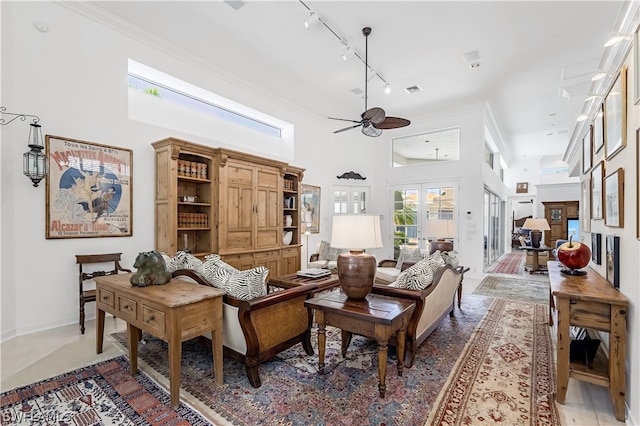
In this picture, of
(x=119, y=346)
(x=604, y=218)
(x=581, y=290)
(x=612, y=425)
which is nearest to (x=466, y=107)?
(x=604, y=218)

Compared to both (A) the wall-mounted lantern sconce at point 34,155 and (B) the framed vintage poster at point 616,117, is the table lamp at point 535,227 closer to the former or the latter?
(B) the framed vintage poster at point 616,117

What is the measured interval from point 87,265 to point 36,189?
3.38 feet

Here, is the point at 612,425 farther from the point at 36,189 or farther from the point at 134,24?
the point at 134,24

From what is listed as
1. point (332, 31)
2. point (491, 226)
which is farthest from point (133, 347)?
point (491, 226)

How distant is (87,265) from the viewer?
12.2ft

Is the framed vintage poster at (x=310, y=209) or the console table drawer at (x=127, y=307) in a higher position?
the framed vintage poster at (x=310, y=209)

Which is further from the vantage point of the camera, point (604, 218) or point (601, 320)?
point (604, 218)

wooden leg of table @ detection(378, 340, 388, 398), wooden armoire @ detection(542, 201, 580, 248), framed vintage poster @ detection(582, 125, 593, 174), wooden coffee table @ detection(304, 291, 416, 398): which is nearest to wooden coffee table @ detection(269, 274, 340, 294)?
wooden coffee table @ detection(304, 291, 416, 398)

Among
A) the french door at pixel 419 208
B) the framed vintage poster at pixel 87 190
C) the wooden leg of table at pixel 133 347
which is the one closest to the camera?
the wooden leg of table at pixel 133 347

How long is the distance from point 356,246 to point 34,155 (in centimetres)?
352

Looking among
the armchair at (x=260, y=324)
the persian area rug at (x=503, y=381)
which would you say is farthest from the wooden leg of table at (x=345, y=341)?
the persian area rug at (x=503, y=381)

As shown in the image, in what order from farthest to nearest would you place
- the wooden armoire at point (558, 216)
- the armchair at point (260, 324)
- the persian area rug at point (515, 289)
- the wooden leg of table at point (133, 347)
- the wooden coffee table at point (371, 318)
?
the wooden armoire at point (558, 216) < the persian area rug at point (515, 289) < the wooden leg of table at point (133, 347) < the armchair at point (260, 324) < the wooden coffee table at point (371, 318)

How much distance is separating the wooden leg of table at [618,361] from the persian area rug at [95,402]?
107 inches

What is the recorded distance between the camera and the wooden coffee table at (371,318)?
2.16 meters
